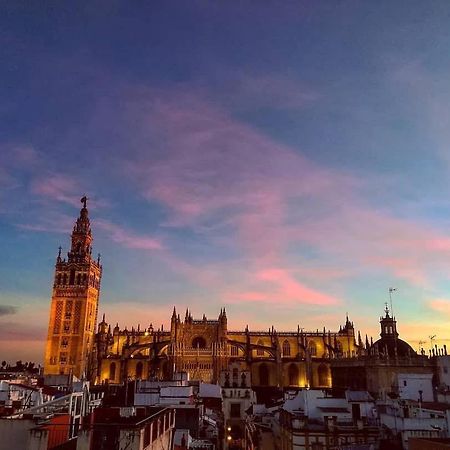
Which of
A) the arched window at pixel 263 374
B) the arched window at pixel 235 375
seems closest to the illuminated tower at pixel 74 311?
the arched window at pixel 235 375

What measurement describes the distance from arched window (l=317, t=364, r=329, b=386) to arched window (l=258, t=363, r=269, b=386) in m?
10.2

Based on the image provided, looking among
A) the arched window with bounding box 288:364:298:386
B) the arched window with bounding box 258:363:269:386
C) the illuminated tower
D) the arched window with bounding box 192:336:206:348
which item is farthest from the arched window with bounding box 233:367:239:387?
the illuminated tower

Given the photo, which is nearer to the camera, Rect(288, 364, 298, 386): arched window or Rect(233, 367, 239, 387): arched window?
Rect(233, 367, 239, 387): arched window

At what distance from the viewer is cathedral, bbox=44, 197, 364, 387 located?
91.9m

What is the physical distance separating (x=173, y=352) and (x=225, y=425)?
4018 cm

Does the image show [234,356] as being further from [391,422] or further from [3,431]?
[3,431]

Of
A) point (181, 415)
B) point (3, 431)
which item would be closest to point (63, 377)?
point (181, 415)

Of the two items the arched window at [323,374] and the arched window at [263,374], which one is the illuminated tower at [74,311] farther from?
the arched window at [323,374]

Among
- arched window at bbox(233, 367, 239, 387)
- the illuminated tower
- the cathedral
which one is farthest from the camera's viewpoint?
the illuminated tower

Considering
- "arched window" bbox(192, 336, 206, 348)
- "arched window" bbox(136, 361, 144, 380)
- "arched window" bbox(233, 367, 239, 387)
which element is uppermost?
"arched window" bbox(192, 336, 206, 348)

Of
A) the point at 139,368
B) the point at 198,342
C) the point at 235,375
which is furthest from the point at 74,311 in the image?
the point at 235,375

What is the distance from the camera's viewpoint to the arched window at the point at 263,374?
9431 centimetres

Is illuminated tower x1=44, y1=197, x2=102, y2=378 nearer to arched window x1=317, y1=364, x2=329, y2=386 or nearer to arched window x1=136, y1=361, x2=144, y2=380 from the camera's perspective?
arched window x1=136, y1=361, x2=144, y2=380

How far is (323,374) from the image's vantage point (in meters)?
Result: 95.0
